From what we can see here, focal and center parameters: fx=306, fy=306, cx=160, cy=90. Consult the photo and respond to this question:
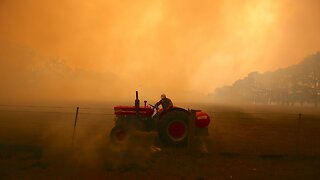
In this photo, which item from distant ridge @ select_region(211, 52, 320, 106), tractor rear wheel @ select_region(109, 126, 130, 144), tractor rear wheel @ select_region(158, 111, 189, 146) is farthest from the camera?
distant ridge @ select_region(211, 52, 320, 106)

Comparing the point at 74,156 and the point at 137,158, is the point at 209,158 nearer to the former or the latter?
the point at 137,158

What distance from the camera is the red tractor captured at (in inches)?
405

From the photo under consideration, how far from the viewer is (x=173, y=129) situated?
33.9 ft

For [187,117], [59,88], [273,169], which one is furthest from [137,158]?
[59,88]

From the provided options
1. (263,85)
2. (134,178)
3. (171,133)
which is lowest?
(134,178)

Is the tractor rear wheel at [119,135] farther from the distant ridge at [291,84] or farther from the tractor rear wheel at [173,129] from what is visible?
the distant ridge at [291,84]

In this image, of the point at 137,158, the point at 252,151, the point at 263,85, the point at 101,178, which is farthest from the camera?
the point at 263,85

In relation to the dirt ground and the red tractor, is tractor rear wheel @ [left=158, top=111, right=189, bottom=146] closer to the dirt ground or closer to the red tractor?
the red tractor

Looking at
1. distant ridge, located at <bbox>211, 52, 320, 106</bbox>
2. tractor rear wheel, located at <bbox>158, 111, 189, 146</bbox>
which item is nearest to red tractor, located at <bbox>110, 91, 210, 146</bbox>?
tractor rear wheel, located at <bbox>158, 111, 189, 146</bbox>

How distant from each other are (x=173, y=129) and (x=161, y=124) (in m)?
0.45

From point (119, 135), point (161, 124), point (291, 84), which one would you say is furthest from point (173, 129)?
point (291, 84)

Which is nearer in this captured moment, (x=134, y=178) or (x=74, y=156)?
(x=134, y=178)

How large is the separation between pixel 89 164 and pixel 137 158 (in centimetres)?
137

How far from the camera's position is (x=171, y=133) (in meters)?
10.3
